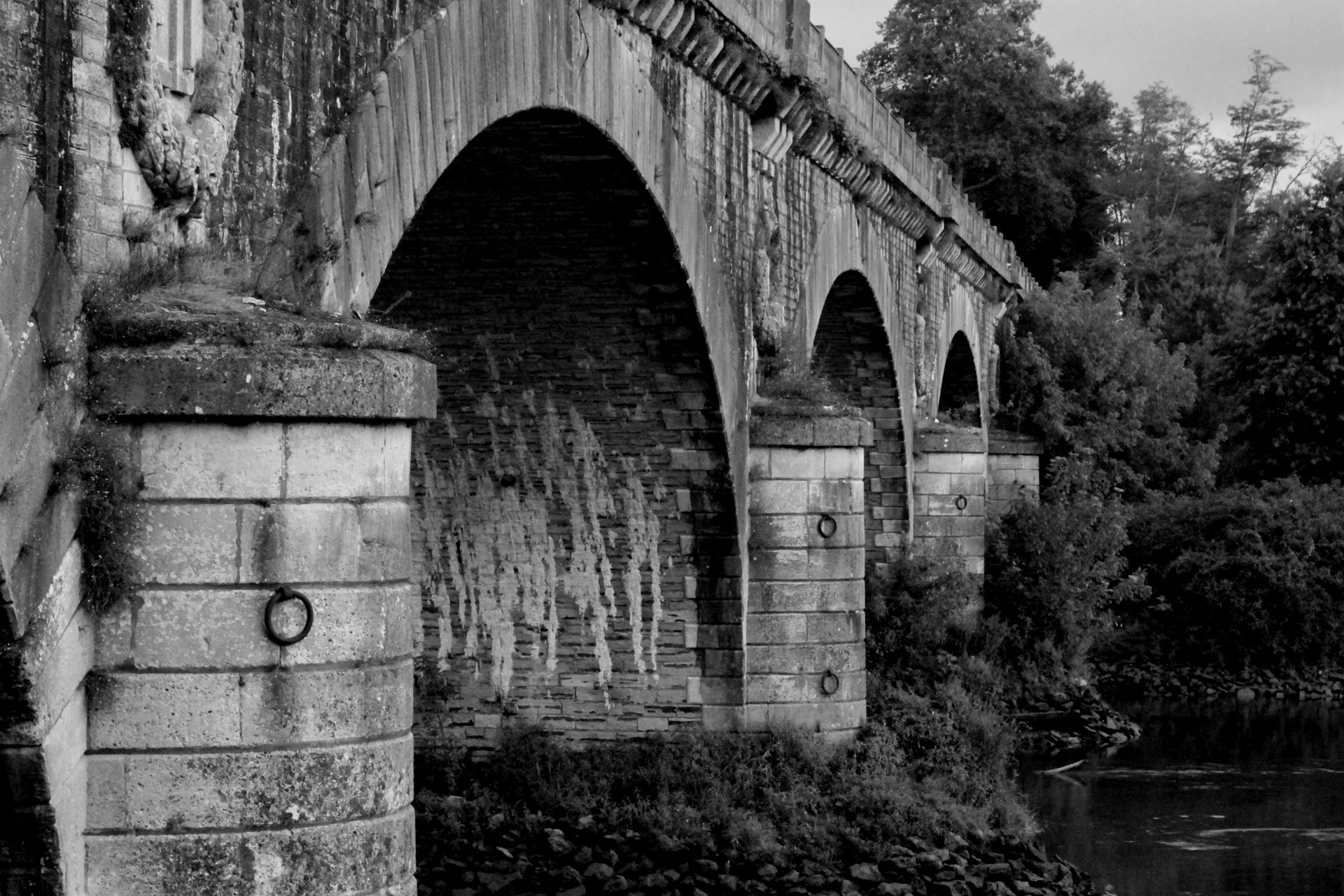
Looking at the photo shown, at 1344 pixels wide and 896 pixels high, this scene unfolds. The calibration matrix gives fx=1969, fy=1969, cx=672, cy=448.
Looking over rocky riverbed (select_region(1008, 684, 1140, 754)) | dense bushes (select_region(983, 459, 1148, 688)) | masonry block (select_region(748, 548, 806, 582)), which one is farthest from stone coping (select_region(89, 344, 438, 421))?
dense bushes (select_region(983, 459, 1148, 688))

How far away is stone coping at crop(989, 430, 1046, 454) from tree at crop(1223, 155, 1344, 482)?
17.5 feet

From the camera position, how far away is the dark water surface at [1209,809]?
16250 millimetres

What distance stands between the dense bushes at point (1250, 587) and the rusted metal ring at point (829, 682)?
15.8 meters

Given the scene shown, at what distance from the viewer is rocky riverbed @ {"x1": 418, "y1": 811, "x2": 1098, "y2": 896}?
13.2 metres

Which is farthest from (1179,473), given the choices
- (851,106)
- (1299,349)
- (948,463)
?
(851,106)

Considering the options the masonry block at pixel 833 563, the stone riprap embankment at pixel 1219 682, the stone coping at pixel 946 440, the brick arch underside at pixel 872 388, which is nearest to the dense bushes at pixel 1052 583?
the stone coping at pixel 946 440

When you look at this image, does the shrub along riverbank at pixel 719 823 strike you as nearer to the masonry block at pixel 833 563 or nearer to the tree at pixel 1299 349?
the masonry block at pixel 833 563

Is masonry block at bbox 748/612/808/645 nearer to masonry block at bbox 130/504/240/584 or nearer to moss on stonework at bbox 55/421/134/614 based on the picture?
masonry block at bbox 130/504/240/584

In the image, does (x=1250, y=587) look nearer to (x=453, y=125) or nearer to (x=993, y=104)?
(x=993, y=104)

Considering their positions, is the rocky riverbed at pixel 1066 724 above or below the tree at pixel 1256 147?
below

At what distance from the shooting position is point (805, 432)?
14.9m

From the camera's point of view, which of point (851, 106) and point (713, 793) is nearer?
point (713, 793)

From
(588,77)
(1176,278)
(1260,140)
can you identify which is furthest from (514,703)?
(1260,140)

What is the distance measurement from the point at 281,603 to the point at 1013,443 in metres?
25.2
